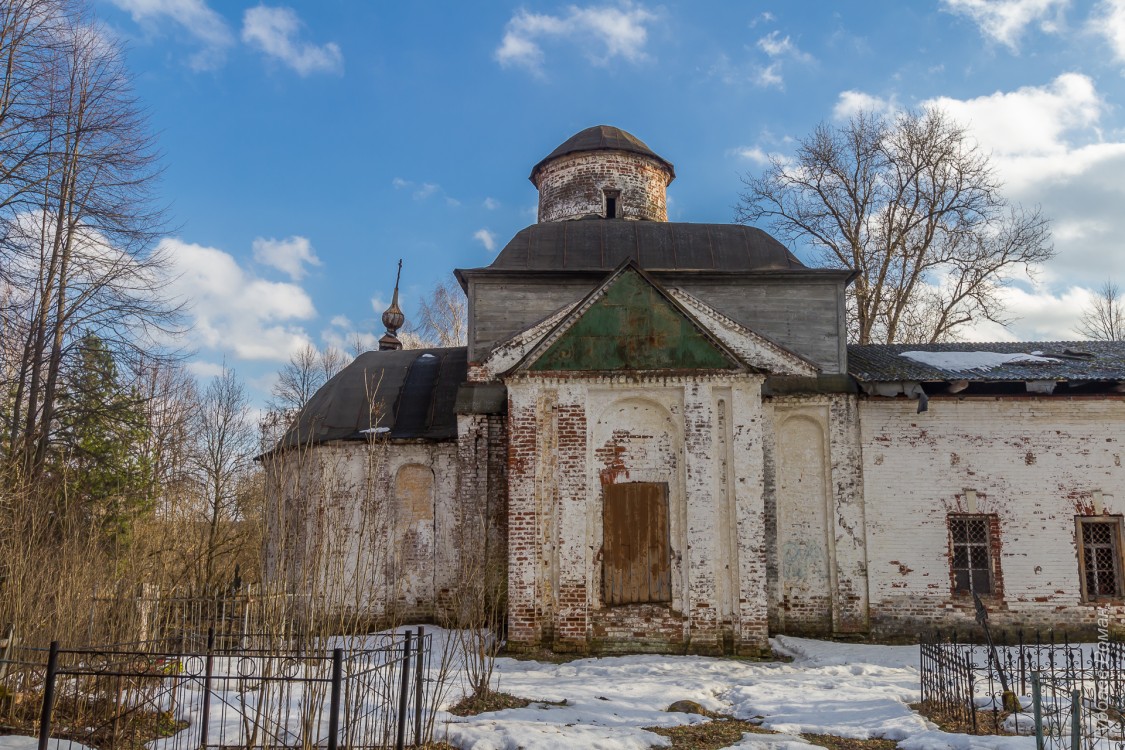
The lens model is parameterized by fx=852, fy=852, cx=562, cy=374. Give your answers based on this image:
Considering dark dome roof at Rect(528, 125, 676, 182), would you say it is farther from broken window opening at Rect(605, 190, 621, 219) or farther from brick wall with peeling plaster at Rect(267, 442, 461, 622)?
brick wall with peeling plaster at Rect(267, 442, 461, 622)

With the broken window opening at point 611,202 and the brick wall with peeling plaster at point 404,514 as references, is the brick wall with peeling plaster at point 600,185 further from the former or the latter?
the brick wall with peeling plaster at point 404,514

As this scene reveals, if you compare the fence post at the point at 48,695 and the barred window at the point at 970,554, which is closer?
the fence post at the point at 48,695

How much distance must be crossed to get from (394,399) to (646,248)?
6.33 metres

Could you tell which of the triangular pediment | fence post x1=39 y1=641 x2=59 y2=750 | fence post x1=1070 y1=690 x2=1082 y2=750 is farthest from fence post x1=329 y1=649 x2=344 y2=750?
the triangular pediment

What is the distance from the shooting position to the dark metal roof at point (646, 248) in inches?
680

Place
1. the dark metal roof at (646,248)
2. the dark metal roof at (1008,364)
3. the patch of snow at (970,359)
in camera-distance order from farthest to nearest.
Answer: the dark metal roof at (646,248), the patch of snow at (970,359), the dark metal roof at (1008,364)

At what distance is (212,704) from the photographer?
378 inches

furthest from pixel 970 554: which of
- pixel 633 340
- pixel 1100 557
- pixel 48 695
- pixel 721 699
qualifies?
pixel 48 695

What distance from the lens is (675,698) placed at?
10.5m

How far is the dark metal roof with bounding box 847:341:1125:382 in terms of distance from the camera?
1563 cm

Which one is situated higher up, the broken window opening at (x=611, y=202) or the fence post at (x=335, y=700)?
the broken window opening at (x=611, y=202)

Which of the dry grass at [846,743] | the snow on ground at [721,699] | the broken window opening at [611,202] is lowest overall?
the dry grass at [846,743]

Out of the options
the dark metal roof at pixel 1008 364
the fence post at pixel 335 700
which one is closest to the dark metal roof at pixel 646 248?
the dark metal roof at pixel 1008 364

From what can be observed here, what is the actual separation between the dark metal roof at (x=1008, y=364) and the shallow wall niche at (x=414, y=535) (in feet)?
28.7
